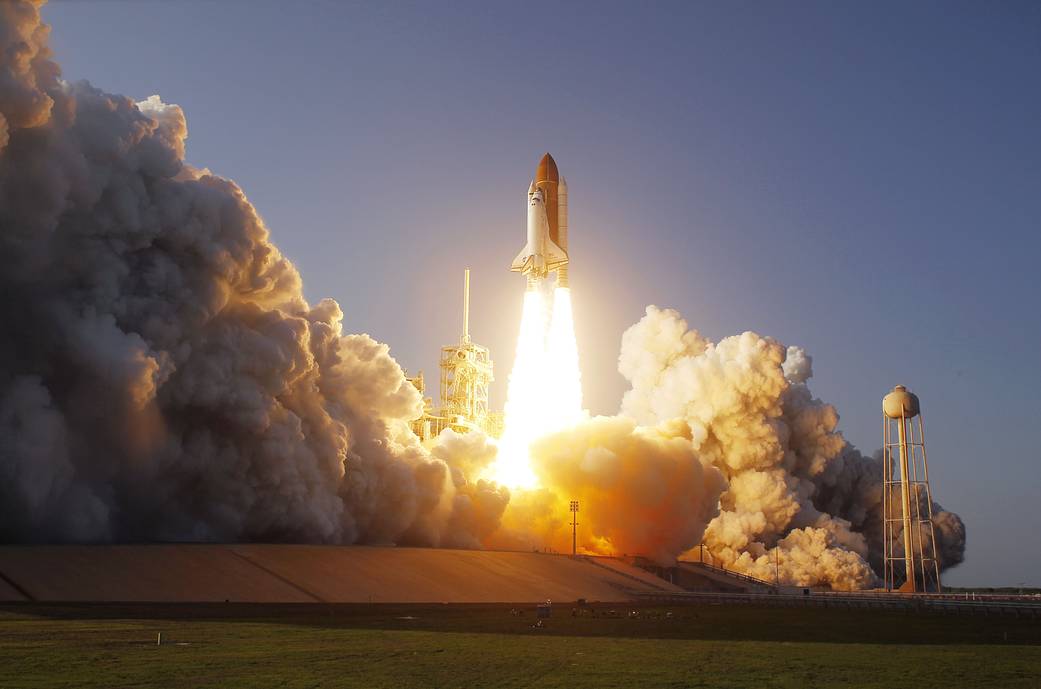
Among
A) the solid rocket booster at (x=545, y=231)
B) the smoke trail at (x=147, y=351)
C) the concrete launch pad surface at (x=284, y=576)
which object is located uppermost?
the solid rocket booster at (x=545, y=231)

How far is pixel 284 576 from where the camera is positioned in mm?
51344

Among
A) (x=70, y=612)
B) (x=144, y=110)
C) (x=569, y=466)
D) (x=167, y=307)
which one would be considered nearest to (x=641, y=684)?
(x=70, y=612)

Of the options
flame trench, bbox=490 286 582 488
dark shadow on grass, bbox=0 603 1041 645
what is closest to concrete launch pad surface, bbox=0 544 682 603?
dark shadow on grass, bbox=0 603 1041 645

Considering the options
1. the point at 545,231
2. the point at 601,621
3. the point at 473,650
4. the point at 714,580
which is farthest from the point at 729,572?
the point at 473,650

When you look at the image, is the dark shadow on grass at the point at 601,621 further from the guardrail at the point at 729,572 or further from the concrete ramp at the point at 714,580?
the guardrail at the point at 729,572

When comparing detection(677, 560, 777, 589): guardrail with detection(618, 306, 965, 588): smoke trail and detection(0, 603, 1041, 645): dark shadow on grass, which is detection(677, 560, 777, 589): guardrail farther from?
detection(0, 603, 1041, 645): dark shadow on grass

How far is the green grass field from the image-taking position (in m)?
→ 21.4

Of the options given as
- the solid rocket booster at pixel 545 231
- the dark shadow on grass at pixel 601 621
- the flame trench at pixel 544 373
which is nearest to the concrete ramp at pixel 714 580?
the flame trench at pixel 544 373

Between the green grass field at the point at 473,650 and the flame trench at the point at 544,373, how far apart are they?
3985cm

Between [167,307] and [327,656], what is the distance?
33122mm

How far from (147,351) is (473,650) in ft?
98.5

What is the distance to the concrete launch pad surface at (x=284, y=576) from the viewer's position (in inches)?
1734

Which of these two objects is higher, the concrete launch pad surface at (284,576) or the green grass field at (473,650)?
the concrete launch pad surface at (284,576)

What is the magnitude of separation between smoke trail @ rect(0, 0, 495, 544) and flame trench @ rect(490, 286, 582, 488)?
18.5 meters
